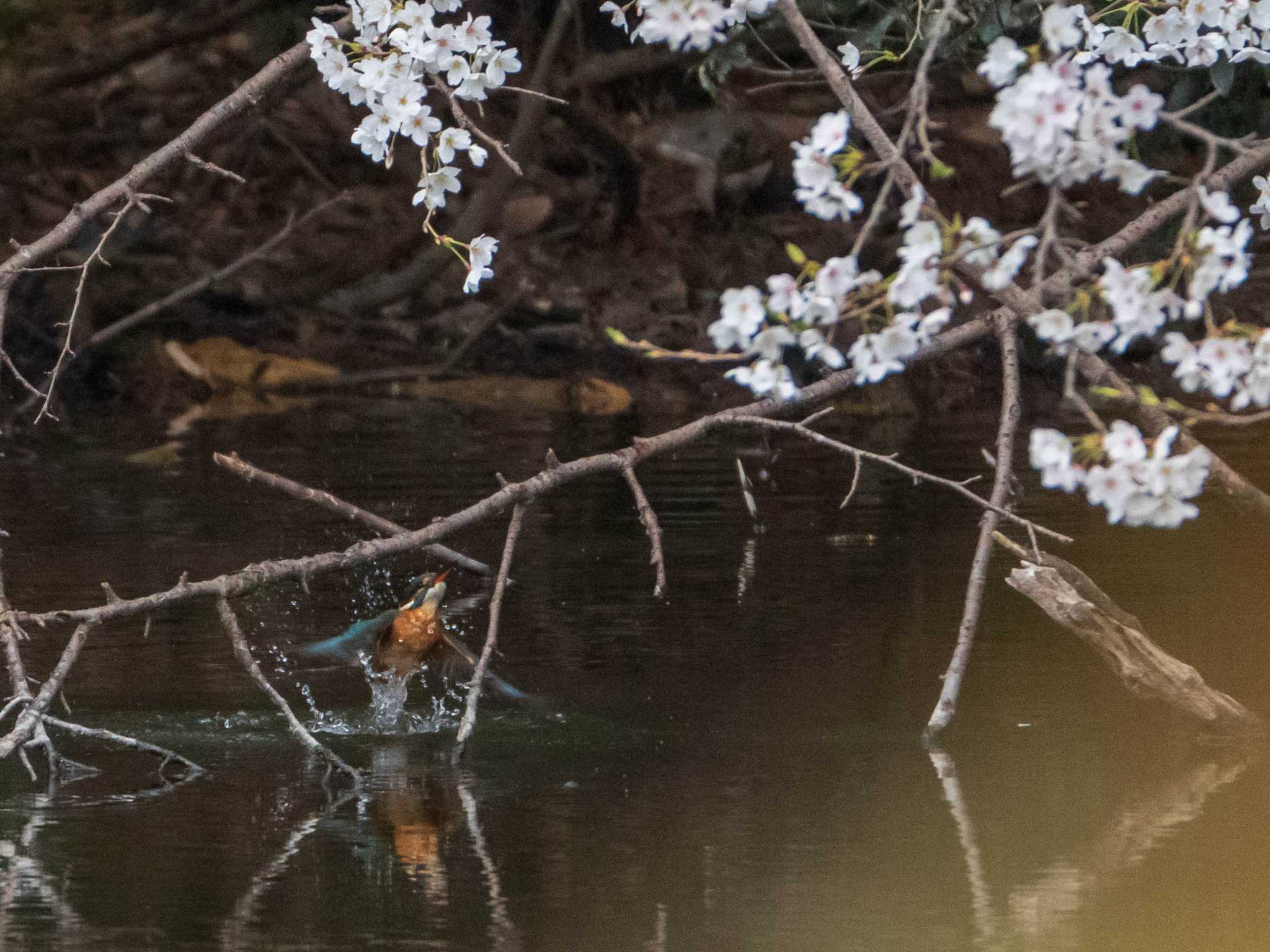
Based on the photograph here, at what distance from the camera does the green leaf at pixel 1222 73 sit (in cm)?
670

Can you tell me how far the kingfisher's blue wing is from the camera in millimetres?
6777

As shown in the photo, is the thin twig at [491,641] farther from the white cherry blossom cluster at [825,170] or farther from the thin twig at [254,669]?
the white cherry blossom cluster at [825,170]

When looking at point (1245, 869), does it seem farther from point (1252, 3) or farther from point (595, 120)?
point (595, 120)

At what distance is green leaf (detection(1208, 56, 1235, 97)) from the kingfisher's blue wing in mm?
2905

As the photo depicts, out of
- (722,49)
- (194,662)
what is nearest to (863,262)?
(722,49)

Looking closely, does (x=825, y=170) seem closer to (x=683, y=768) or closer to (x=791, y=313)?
(x=791, y=313)

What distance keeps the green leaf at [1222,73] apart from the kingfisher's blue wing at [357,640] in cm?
291

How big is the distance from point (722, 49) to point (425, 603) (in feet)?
8.27

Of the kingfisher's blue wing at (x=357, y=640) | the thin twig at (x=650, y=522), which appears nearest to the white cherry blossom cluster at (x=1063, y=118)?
the thin twig at (x=650, y=522)

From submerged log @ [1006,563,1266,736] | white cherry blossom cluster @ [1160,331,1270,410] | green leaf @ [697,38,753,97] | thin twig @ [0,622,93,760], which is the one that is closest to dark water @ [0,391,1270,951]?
submerged log @ [1006,563,1266,736]

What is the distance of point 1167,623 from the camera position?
759 centimetres

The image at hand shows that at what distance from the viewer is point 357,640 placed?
695 cm

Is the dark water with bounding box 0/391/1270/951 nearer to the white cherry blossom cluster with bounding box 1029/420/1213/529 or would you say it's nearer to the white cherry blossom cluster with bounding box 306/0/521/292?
the white cherry blossom cluster with bounding box 1029/420/1213/529

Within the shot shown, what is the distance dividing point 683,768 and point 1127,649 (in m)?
1.30
